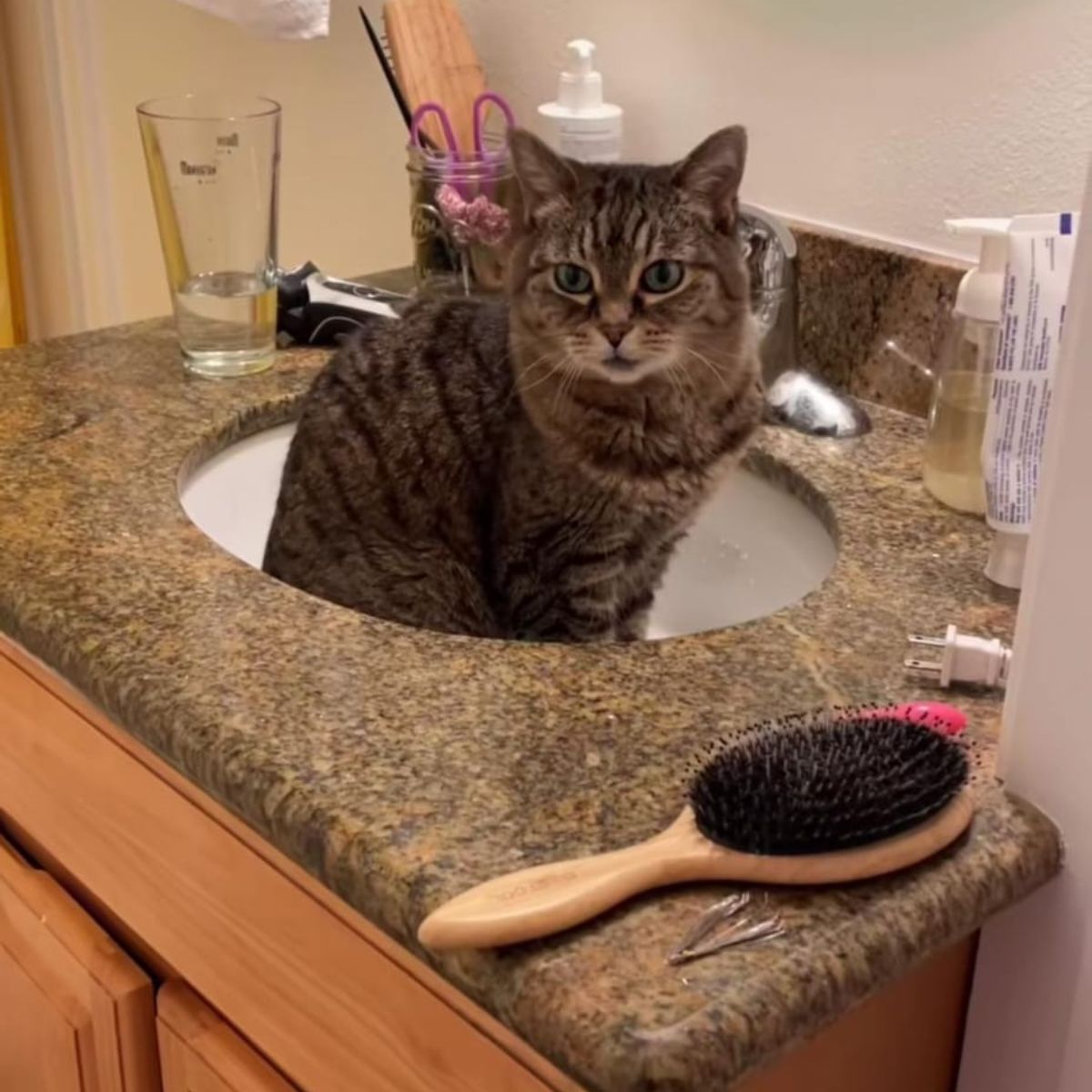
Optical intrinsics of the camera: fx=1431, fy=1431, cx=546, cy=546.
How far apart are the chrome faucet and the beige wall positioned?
0.56 metres

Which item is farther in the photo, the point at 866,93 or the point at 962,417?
the point at 866,93

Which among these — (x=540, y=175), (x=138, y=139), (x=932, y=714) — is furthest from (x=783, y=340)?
(x=138, y=139)

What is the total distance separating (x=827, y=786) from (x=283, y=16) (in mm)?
1036

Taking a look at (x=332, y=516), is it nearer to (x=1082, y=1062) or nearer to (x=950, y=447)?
(x=950, y=447)

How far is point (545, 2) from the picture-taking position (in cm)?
134

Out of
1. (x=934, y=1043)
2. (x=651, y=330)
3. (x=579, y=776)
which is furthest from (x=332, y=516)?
(x=934, y=1043)

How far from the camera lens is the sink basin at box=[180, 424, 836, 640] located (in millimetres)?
1120

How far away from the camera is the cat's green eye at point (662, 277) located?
959mm

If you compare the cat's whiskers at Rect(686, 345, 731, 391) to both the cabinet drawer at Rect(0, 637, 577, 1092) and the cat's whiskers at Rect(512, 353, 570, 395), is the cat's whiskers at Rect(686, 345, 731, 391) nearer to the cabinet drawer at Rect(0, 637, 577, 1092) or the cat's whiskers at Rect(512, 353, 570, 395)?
A: the cat's whiskers at Rect(512, 353, 570, 395)

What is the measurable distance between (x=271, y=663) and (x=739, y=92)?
2.24 feet

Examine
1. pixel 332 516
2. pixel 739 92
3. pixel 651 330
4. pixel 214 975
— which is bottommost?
pixel 214 975

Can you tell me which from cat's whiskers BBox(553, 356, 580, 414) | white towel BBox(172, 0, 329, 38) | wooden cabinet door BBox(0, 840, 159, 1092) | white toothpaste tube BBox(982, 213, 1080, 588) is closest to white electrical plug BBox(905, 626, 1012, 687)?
white toothpaste tube BBox(982, 213, 1080, 588)

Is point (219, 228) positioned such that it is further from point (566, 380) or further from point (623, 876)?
point (623, 876)

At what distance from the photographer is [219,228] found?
1279mm
